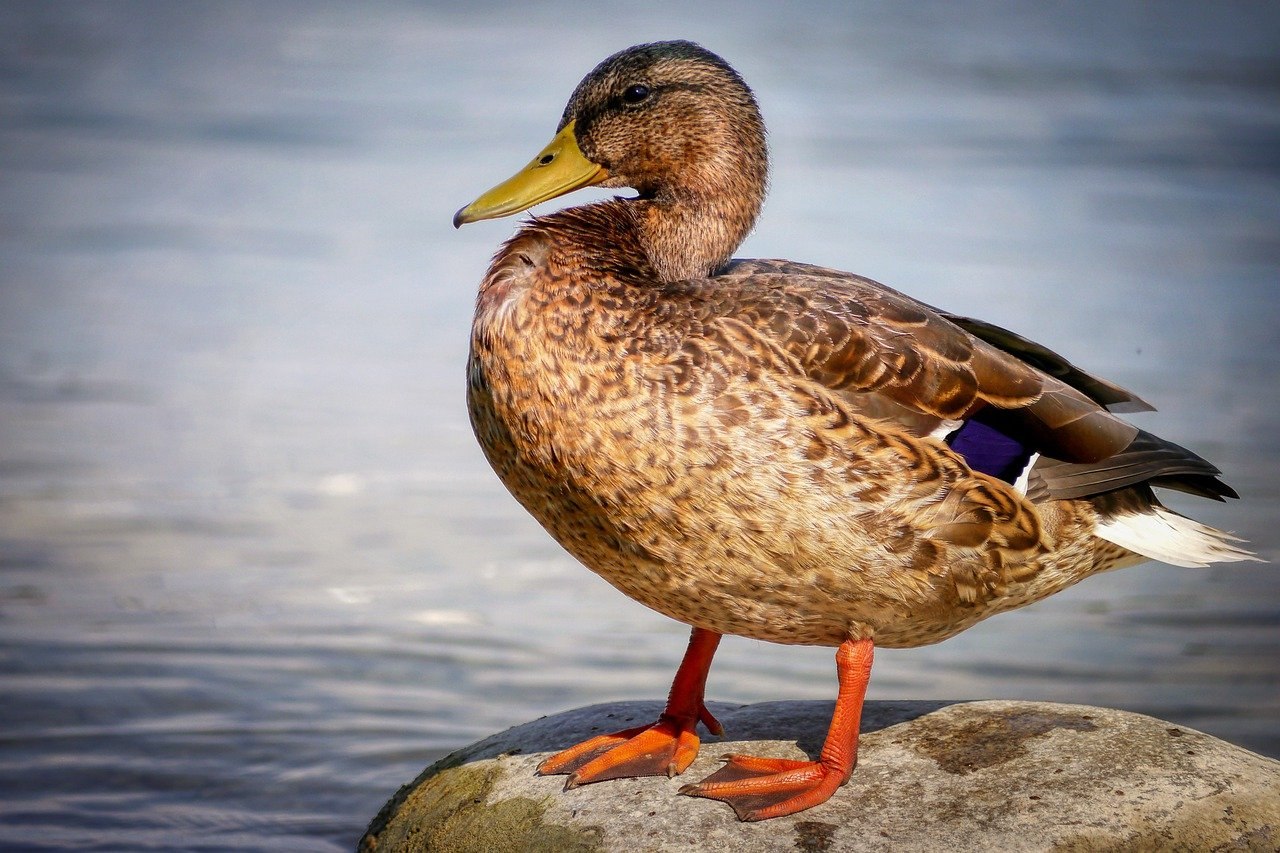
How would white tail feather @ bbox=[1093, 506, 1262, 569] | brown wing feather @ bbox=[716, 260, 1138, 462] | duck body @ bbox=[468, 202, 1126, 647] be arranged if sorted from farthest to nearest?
white tail feather @ bbox=[1093, 506, 1262, 569] → brown wing feather @ bbox=[716, 260, 1138, 462] → duck body @ bbox=[468, 202, 1126, 647]

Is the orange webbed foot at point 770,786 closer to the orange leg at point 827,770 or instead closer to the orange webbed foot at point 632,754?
the orange leg at point 827,770

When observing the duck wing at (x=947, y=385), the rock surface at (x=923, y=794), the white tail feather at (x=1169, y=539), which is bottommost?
the rock surface at (x=923, y=794)

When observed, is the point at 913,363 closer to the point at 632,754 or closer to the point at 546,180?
the point at 546,180

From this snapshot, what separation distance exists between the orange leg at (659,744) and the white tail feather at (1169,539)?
1.04 meters

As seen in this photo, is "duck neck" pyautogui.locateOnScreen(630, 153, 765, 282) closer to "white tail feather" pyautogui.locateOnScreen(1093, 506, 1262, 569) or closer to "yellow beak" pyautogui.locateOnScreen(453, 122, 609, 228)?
"yellow beak" pyautogui.locateOnScreen(453, 122, 609, 228)

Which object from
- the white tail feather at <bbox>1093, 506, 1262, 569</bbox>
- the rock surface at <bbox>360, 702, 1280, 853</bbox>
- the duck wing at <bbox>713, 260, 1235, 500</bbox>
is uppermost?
the duck wing at <bbox>713, 260, 1235, 500</bbox>

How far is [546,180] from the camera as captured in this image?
143 inches

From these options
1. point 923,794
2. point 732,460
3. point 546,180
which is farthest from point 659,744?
point 546,180

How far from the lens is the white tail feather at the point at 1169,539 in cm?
354

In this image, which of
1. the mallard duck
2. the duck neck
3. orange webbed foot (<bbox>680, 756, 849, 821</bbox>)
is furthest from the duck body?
orange webbed foot (<bbox>680, 756, 849, 821</bbox>)

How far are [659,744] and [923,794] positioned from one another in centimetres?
68

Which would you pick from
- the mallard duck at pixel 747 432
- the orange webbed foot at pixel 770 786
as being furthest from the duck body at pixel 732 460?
the orange webbed foot at pixel 770 786

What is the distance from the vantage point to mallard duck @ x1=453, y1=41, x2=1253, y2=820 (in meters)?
3.19

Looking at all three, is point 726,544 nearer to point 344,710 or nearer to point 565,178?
point 565,178
